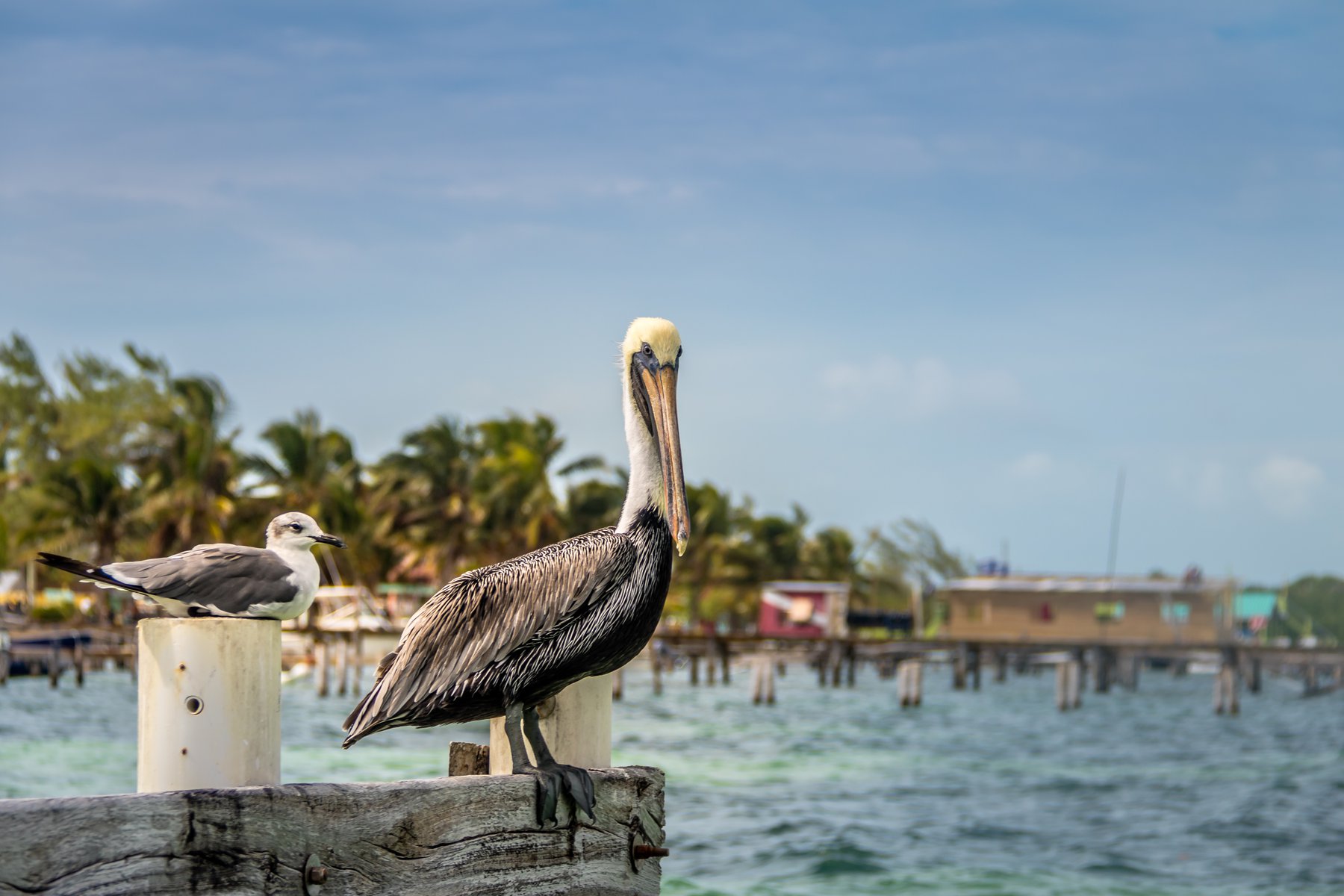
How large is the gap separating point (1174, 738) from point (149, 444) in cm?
3695

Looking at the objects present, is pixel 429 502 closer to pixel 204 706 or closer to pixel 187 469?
pixel 187 469

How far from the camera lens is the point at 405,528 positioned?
57594mm

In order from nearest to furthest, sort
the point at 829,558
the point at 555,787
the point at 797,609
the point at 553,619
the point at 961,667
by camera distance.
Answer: the point at 555,787
the point at 553,619
the point at 961,667
the point at 797,609
the point at 829,558

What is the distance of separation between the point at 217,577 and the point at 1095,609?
58669 mm

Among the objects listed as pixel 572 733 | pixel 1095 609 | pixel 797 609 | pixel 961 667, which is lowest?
pixel 961 667

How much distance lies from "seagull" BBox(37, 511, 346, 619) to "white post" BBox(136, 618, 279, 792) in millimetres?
182

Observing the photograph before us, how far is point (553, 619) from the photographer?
3678 mm

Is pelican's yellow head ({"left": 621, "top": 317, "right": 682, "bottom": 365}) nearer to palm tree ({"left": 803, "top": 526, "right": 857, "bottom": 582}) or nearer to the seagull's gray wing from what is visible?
the seagull's gray wing

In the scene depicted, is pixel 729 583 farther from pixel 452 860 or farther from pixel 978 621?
pixel 452 860

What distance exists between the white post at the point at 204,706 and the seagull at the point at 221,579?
0.18 meters

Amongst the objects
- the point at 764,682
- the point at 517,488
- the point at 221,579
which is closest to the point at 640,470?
the point at 221,579

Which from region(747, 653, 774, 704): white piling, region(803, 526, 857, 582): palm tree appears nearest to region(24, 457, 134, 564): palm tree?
region(747, 653, 774, 704): white piling

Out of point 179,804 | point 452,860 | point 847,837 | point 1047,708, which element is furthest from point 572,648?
point 1047,708

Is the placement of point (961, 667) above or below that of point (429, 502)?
below
